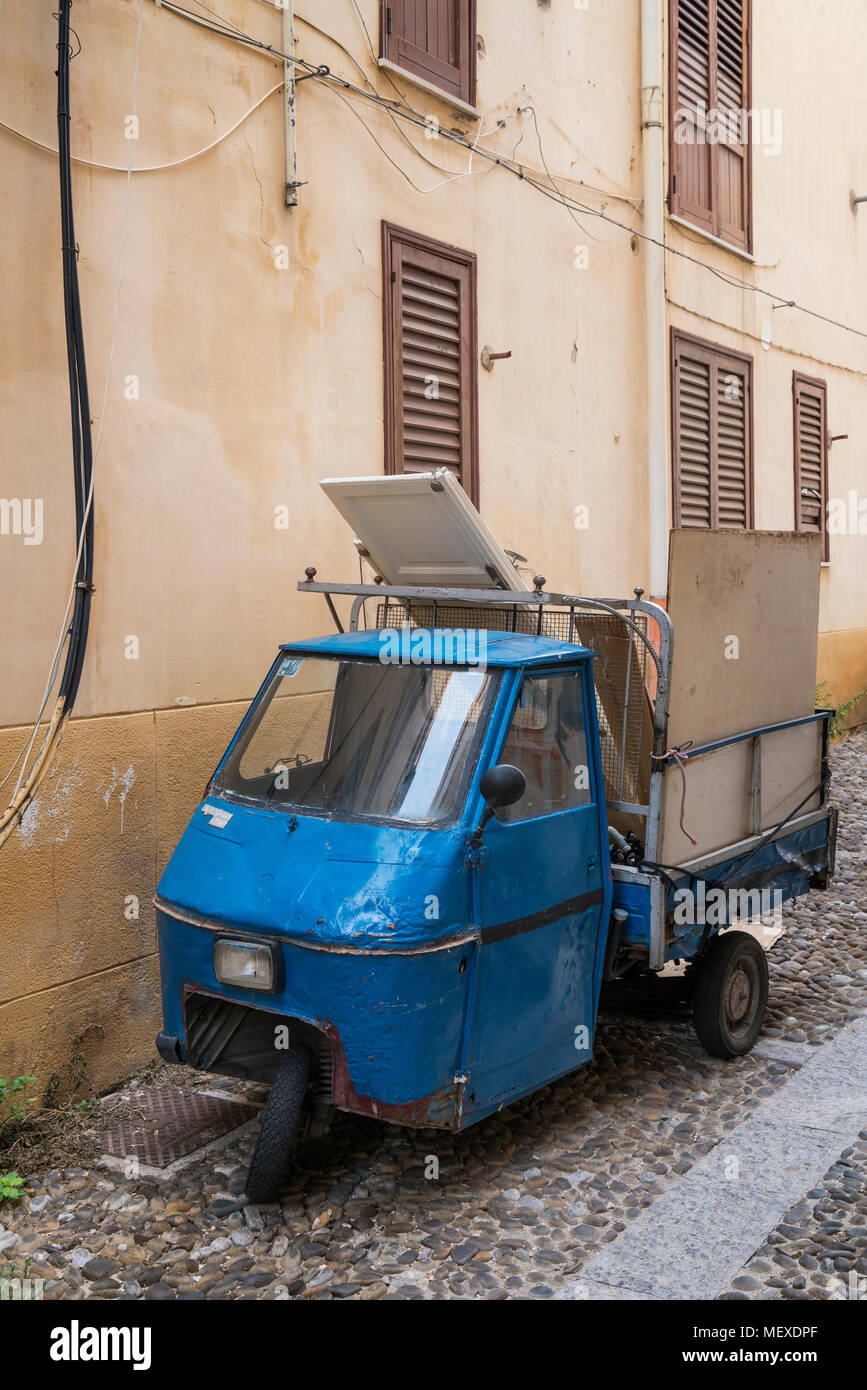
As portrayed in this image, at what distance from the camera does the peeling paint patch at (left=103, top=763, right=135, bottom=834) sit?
5.66 meters

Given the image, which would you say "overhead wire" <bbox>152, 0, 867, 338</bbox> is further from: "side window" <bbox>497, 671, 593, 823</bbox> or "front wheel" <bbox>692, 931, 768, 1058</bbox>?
"front wheel" <bbox>692, 931, 768, 1058</bbox>

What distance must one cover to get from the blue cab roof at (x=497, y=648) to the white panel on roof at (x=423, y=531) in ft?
1.75

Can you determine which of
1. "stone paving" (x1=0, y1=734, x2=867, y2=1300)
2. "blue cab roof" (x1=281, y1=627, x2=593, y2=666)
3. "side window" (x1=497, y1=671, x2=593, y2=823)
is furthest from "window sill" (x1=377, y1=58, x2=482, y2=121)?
"stone paving" (x1=0, y1=734, x2=867, y2=1300)

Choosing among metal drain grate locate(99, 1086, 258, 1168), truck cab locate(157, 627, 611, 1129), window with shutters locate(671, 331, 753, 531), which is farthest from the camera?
window with shutters locate(671, 331, 753, 531)

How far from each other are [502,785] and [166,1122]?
7.39ft

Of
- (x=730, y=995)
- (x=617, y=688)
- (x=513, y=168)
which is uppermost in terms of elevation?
(x=513, y=168)

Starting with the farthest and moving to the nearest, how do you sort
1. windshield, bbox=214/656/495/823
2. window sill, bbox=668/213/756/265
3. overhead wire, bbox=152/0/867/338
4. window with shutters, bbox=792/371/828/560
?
window with shutters, bbox=792/371/828/560 → window sill, bbox=668/213/756/265 → overhead wire, bbox=152/0/867/338 → windshield, bbox=214/656/495/823

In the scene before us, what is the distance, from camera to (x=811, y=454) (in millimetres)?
14102

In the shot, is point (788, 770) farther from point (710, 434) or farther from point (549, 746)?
point (710, 434)

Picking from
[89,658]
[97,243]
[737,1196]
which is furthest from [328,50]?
[737,1196]

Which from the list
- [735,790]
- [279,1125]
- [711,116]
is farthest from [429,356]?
[711,116]

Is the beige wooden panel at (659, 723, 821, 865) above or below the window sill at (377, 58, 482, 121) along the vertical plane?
below

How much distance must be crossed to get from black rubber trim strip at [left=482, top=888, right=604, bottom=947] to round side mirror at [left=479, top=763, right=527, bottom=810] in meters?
0.48
